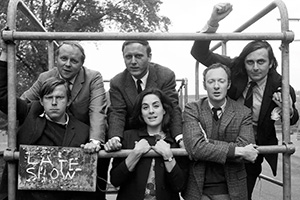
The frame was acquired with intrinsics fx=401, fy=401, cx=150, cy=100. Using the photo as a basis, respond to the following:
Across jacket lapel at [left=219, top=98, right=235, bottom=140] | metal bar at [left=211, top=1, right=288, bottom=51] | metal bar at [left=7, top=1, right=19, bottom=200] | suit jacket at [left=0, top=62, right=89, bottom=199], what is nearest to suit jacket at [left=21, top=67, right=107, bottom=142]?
suit jacket at [left=0, top=62, right=89, bottom=199]

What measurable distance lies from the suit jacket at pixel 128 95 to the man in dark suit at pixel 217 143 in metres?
0.24

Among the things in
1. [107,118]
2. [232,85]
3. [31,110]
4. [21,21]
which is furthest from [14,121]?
[21,21]

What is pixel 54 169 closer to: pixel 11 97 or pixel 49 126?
pixel 49 126

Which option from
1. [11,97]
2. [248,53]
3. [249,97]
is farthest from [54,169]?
[248,53]

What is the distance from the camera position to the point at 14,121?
7.66 feet

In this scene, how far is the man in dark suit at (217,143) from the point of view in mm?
2365

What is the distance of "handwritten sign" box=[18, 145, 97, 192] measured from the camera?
2309mm

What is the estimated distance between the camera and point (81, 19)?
1402 cm

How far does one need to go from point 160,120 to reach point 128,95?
0.36 m

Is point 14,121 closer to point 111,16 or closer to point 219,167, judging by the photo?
point 219,167

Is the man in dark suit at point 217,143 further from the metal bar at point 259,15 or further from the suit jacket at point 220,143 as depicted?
the metal bar at point 259,15

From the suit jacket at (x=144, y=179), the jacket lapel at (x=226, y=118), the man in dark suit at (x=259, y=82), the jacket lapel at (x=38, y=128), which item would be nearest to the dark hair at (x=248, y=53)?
the man in dark suit at (x=259, y=82)

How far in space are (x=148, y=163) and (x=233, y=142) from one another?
54 centimetres

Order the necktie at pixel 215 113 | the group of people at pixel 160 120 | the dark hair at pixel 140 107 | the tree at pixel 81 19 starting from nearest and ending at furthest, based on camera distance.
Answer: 1. the group of people at pixel 160 120
2. the necktie at pixel 215 113
3. the dark hair at pixel 140 107
4. the tree at pixel 81 19
